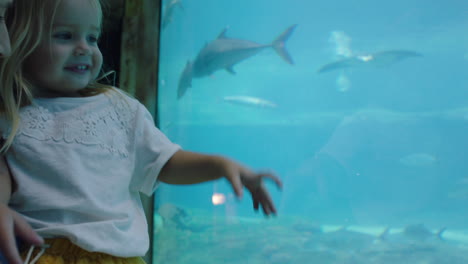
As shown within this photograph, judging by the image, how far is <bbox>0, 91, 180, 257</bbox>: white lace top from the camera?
2.16ft

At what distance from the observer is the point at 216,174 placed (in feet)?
2.31

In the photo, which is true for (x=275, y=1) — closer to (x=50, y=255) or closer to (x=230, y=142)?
(x=50, y=255)

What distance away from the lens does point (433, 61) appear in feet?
10.6

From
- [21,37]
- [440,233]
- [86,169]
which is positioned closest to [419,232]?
[440,233]

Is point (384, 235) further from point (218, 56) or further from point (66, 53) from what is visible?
point (66, 53)

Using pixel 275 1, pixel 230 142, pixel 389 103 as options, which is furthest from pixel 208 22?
pixel 230 142

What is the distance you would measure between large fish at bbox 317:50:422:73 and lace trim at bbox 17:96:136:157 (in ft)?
10.1

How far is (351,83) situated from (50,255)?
155 inches

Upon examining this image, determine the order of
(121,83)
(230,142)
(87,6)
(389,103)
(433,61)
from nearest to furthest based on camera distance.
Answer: (87,6) → (121,83) → (433,61) → (389,103) → (230,142)

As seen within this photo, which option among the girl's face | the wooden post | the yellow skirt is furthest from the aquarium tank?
the yellow skirt

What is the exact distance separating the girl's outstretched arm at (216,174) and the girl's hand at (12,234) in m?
0.29

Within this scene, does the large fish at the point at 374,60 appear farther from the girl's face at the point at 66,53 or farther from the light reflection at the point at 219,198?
the girl's face at the point at 66,53

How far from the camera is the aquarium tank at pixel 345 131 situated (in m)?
2.79

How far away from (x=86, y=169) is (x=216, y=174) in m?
0.24
